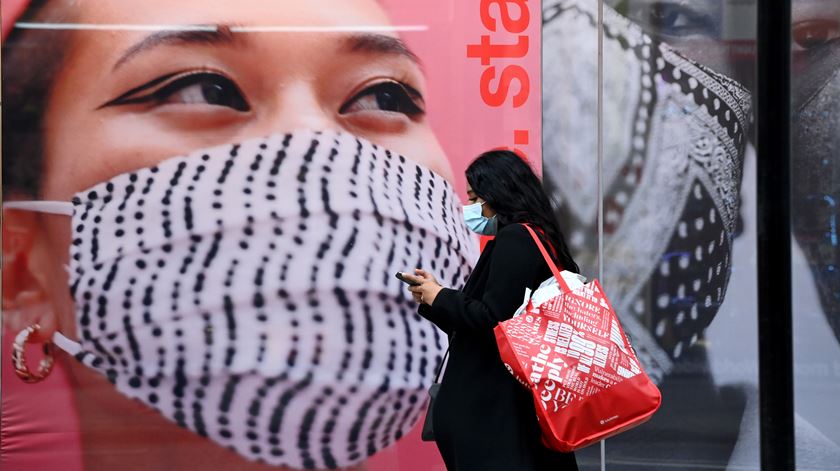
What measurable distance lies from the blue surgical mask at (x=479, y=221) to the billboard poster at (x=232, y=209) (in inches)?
55.6

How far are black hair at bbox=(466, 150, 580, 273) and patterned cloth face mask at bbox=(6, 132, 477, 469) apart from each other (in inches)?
63.2

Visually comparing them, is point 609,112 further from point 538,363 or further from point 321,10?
point 538,363

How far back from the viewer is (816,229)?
506 centimetres

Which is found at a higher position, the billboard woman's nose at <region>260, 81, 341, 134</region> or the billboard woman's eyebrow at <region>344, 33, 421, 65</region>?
the billboard woman's eyebrow at <region>344, 33, 421, 65</region>

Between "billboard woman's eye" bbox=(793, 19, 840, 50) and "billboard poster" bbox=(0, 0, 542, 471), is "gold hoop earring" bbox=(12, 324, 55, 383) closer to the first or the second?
"billboard poster" bbox=(0, 0, 542, 471)

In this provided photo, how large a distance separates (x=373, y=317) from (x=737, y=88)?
219 centimetres

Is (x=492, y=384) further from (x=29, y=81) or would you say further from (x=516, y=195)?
(x=29, y=81)

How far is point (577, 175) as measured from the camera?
4750mm

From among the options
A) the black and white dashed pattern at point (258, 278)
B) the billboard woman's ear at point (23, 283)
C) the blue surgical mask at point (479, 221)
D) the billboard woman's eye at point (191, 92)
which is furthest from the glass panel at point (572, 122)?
the billboard woman's ear at point (23, 283)

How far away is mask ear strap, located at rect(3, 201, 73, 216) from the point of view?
14.5 feet

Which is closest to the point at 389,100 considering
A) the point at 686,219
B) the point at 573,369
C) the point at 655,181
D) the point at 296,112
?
the point at 296,112

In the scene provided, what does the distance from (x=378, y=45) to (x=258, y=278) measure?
1.21m

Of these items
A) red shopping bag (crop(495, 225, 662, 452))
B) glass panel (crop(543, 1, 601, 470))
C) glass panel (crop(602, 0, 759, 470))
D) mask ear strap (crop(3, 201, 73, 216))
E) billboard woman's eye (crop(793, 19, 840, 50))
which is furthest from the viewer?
billboard woman's eye (crop(793, 19, 840, 50))

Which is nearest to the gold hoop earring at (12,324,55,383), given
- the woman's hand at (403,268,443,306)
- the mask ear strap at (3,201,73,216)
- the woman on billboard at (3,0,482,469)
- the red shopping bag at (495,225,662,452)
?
the woman on billboard at (3,0,482,469)
